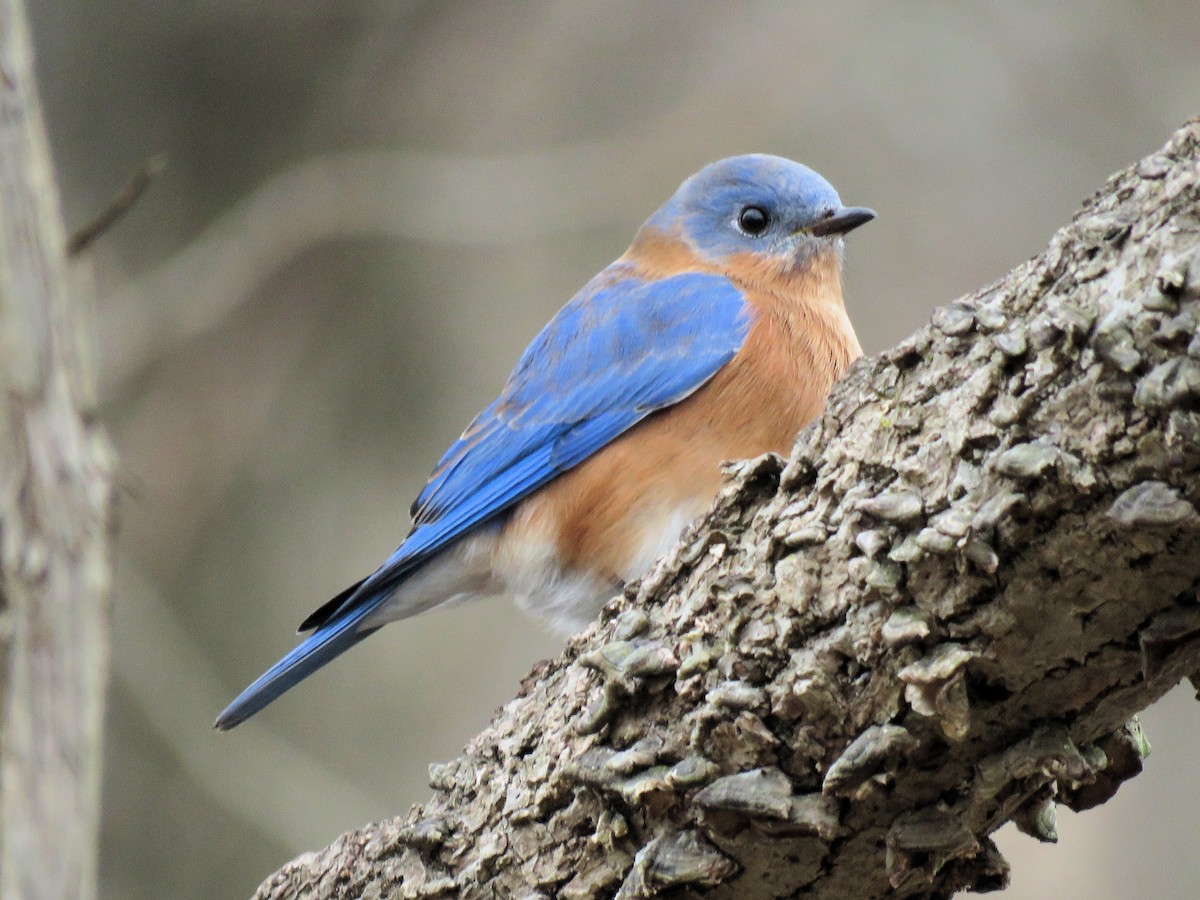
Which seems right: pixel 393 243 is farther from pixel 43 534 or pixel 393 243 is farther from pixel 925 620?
pixel 925 620

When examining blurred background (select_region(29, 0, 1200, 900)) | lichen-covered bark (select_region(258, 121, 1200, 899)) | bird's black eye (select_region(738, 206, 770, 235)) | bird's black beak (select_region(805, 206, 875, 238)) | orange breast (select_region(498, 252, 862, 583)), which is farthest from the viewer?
blurred background (select_region(29, 0, 1200, 900))

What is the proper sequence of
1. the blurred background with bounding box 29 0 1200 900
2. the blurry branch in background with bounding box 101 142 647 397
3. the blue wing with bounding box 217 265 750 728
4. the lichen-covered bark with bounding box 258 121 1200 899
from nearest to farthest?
the lichen-covered bark with bounding box 258 121 1200 899, the blue wing with bounding box 217 265 750 728, the blurred background with bounding box 29 0 1200 900, the blurry branch in background with bounding box 101 142 647 397

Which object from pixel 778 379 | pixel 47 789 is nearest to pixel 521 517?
pixel 778 379

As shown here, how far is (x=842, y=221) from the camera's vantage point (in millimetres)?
3090

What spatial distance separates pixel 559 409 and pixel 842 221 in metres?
0.79

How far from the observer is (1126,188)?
1239mm

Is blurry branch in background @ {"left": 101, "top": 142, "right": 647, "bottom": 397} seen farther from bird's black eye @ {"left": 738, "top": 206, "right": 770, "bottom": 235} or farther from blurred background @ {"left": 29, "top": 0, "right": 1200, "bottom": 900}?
bird's black eye @ {"left": 738, "top": 206, "right": 770, "bottom": 235}

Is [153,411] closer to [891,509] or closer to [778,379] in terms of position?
[778,379]

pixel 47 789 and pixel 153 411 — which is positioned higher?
pixel 153 411

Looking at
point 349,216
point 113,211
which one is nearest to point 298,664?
point 113,211

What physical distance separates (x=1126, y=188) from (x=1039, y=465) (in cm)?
27

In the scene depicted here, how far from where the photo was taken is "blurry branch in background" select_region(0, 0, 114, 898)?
279cm

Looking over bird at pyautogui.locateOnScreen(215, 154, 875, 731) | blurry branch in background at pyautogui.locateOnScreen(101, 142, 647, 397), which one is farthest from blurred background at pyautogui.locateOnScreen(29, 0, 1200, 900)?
bird at pyautogui.locateOnScreen(215, 154, 875, 731)

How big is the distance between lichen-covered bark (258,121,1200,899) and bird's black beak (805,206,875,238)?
1.54 metres
